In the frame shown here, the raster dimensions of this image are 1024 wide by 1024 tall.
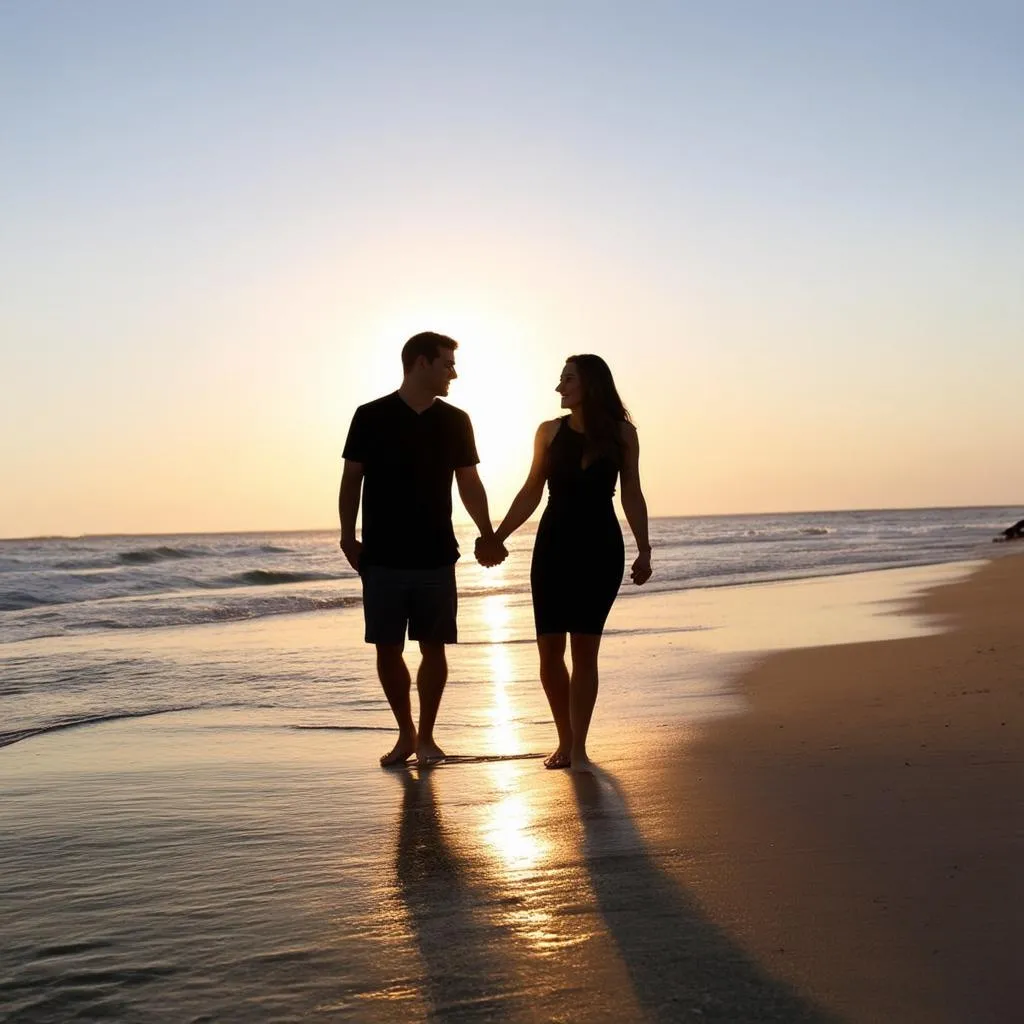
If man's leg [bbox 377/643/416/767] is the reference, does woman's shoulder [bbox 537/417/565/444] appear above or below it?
above

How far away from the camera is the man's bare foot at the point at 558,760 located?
16.2ft

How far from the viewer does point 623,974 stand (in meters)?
2.52

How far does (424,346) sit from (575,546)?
113 centimetres

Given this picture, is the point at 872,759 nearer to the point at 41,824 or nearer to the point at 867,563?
the point at 41,824

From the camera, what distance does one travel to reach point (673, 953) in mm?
2633

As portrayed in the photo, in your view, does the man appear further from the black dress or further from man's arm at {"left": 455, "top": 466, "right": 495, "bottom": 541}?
the black dress

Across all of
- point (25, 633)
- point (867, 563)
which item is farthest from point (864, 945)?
point (867, 563)

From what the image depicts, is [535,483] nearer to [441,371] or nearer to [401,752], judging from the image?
[441,371]

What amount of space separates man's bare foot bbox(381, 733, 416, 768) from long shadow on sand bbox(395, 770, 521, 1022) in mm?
1106

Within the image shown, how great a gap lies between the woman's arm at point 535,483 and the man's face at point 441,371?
0.48 metres

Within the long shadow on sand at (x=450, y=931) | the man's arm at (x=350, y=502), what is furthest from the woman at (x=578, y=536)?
the long shadow on sand at (x=450, y=931)

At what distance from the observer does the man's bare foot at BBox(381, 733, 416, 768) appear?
5129 millimetres

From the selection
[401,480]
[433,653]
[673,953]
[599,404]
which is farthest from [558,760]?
[673,953]

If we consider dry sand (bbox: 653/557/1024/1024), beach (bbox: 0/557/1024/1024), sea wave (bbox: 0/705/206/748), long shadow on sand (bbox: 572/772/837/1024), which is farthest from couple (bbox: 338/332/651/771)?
sea wave (bbox: 0/705/206/748)
